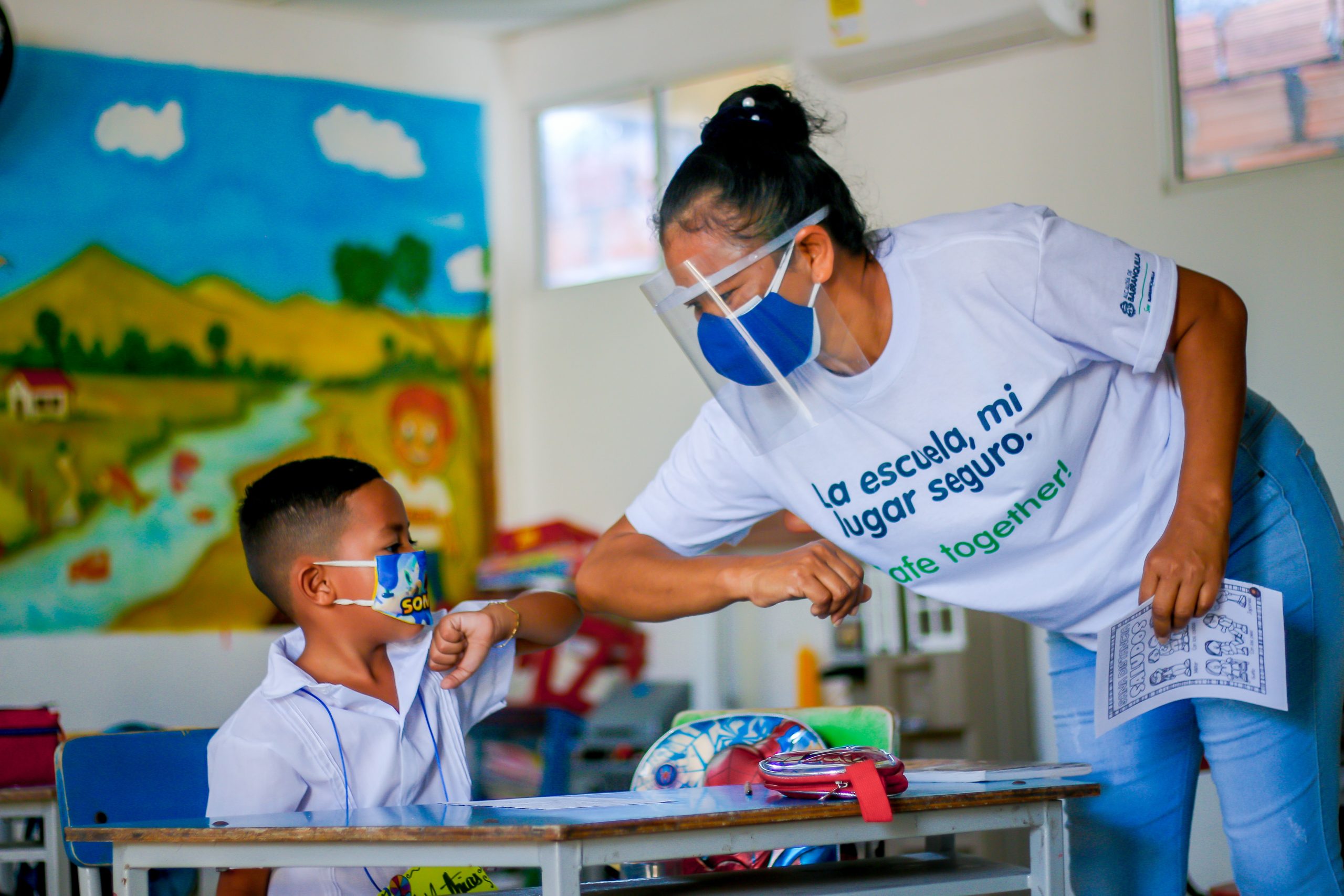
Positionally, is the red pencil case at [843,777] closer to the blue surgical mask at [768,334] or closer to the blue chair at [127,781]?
the blue surgical mask at [768,334]

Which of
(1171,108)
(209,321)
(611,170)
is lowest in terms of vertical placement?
(209,321)

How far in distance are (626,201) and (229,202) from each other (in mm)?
1414

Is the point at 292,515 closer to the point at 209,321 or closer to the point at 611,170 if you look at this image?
the point at 209,321

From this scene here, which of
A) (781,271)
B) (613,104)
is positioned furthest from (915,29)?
(781,271)

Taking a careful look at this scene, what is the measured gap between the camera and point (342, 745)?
6.29 feet

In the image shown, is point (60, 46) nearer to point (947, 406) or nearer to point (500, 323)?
point (500, 323)

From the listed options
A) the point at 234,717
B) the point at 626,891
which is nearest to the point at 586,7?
the point at 234,717

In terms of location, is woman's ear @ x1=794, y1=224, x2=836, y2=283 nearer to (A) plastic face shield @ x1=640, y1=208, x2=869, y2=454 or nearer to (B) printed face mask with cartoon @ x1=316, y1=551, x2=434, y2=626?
(A) plastic face shield @ x1=640, y1=208, x2=869, y2=454

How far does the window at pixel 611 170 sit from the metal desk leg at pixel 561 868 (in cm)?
401

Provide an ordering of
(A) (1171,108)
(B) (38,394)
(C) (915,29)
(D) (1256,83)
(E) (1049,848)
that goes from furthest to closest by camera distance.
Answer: (B) (38,394), (C) (915,29), (A) (1171,108), (D) (1256,83), (E) (1049,848)

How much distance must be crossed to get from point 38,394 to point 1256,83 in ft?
12.2

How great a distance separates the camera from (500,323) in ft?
18.1

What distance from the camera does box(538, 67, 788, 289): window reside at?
16.8ft

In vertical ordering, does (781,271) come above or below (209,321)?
below
